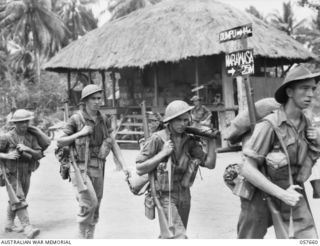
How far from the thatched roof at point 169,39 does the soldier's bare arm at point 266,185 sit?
12142 mm

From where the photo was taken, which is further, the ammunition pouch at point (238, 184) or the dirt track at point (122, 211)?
the dirt track at point (122, 211)

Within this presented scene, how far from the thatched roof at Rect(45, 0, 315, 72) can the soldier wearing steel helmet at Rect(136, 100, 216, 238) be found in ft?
36.2

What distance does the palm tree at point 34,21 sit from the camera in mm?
35188

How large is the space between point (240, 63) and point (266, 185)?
7.14ft

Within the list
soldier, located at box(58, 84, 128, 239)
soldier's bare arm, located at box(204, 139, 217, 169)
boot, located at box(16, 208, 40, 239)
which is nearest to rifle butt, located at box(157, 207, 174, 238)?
soldier's bare arm, located at box(204, 139, 217, 169)

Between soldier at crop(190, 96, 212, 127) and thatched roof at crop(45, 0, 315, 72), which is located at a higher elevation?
thatched roof at crop(45, 0, 315, 72)

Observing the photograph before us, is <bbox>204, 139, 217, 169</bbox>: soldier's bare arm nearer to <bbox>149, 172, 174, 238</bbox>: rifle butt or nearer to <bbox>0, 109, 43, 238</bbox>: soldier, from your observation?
<bbox>149, 172, 174, 238</bbox>: rifle butt

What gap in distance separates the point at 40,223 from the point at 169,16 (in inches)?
489

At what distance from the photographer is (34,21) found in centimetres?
3569

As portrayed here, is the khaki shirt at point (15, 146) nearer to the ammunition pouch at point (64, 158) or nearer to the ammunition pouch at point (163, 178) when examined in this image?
the ammunition pouch at point (64, 158)

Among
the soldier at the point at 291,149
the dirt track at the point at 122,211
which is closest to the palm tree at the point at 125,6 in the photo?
the dirt track at the point at 122,211

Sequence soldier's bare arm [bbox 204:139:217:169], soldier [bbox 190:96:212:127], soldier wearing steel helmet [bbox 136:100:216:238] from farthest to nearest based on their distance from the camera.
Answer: soldier [bbox 190:96:212:127]
soldier's bare arm [bbox 204:139:217:169]
soldier wearing steel helmet [bbox 136:100:216:238]

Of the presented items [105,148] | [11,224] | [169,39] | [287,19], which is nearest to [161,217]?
[105,148]

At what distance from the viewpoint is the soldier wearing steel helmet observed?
4547 mm
